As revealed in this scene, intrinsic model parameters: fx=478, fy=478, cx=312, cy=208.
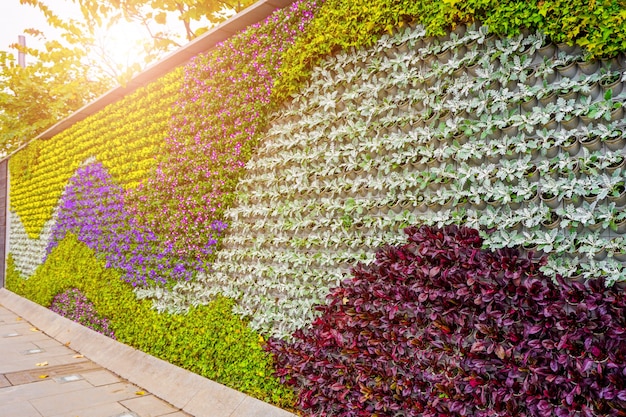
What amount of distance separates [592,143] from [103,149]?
736 cm

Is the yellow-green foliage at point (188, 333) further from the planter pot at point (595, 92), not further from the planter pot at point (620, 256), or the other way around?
the planter pot at point (595, 92)

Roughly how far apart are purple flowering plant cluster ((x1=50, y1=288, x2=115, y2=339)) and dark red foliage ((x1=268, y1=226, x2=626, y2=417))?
4.66m

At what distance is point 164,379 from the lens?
5207 mm

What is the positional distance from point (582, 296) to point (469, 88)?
133 centimetres

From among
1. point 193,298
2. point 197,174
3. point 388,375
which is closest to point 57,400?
point 193,298

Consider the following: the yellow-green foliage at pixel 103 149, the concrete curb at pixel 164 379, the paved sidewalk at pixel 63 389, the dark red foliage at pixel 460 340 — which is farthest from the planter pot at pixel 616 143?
the yellow-green foliage at pixel 103 149

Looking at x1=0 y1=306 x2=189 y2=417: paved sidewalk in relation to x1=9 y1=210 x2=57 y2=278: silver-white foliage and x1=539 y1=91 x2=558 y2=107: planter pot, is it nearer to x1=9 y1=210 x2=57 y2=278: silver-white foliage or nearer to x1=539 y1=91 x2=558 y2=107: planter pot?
x1=9 y1=210 x2=57 y2=278: silver-white foliage

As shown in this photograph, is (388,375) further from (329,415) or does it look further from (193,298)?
(193,298)

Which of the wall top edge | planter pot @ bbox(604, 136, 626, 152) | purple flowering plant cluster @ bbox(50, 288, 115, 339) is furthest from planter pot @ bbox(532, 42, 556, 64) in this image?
purple flowering plant cluster @ bbox(50, 288, 115, 339)

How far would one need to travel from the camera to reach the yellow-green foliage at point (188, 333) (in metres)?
4.20

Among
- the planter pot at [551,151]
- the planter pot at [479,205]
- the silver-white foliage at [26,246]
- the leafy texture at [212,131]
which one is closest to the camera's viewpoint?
the planter pot at [551,151]

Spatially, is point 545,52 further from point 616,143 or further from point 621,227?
point 621,227

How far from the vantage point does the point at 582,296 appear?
237 centimetres

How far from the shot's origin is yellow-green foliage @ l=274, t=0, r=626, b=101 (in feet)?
7.56
